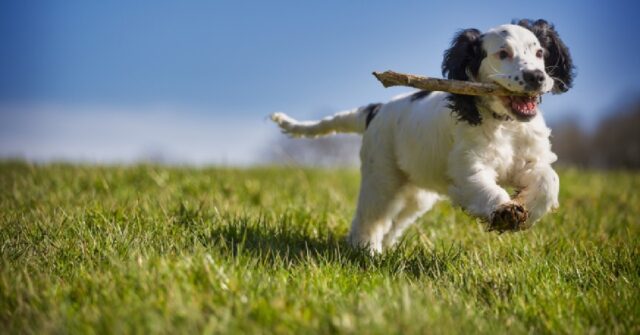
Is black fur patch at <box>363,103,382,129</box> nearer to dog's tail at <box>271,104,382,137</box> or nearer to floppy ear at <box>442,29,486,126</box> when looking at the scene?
dog's tail at <box>271,104,382,137</box>

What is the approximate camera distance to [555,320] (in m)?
2.84

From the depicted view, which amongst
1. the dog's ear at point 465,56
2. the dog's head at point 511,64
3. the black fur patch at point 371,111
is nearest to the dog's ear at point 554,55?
the dog's head at point 511,64

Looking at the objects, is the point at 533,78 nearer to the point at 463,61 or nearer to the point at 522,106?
the point at 522,106

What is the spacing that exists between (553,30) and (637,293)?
2038 mm

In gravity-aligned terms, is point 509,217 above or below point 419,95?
below

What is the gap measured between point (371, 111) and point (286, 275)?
228 centimetres

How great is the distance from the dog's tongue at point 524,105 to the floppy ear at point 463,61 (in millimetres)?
249

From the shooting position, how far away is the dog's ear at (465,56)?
14.1ft

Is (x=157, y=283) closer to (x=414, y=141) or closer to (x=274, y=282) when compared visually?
(x=274, y=282)

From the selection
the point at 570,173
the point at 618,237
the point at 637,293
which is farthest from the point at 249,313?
the point at 570,173

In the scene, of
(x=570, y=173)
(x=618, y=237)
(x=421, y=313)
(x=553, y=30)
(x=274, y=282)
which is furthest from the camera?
(x=570, y=173)

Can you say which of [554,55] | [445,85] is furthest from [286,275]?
[554,55]

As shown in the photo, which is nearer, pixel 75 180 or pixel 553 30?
pixel 553 30

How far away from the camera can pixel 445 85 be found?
3922 mm
